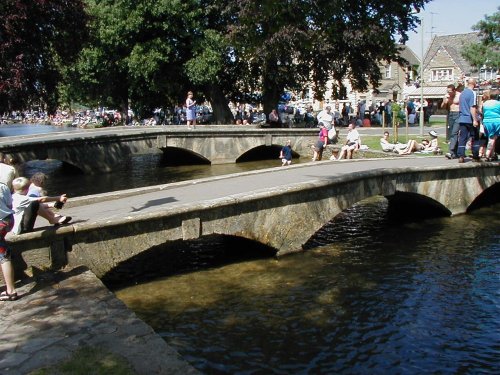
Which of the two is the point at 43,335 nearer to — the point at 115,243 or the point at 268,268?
the point at 115,243

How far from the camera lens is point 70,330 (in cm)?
680

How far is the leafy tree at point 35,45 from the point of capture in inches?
753

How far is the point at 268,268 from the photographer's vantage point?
11336 millimetres

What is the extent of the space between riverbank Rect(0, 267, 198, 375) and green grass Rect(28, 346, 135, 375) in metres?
0.08

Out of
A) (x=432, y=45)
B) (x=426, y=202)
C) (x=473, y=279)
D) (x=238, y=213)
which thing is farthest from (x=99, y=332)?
(x=432, y=45)

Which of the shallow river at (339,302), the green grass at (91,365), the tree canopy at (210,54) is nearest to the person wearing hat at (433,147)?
the shallow river at (339,302)

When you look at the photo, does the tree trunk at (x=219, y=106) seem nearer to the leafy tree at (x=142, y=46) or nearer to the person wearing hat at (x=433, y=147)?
the leafy tree at (x=142, y=46)

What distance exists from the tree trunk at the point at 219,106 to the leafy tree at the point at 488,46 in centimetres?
2145

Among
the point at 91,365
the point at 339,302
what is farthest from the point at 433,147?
the point at 91,365

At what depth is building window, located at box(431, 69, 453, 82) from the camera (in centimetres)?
7431

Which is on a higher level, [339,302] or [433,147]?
[433,147]

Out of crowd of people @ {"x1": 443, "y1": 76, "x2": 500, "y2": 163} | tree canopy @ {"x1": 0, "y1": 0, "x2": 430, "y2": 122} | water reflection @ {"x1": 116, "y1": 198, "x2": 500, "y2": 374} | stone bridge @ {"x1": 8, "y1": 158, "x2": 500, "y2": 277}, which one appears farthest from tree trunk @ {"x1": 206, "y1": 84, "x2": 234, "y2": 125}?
water reflection @ {"x1": 116, "y1": 198, "x2": 500, "y2": 374}

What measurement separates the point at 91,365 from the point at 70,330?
3.71 ft

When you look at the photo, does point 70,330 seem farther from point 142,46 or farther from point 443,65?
point 443,65
